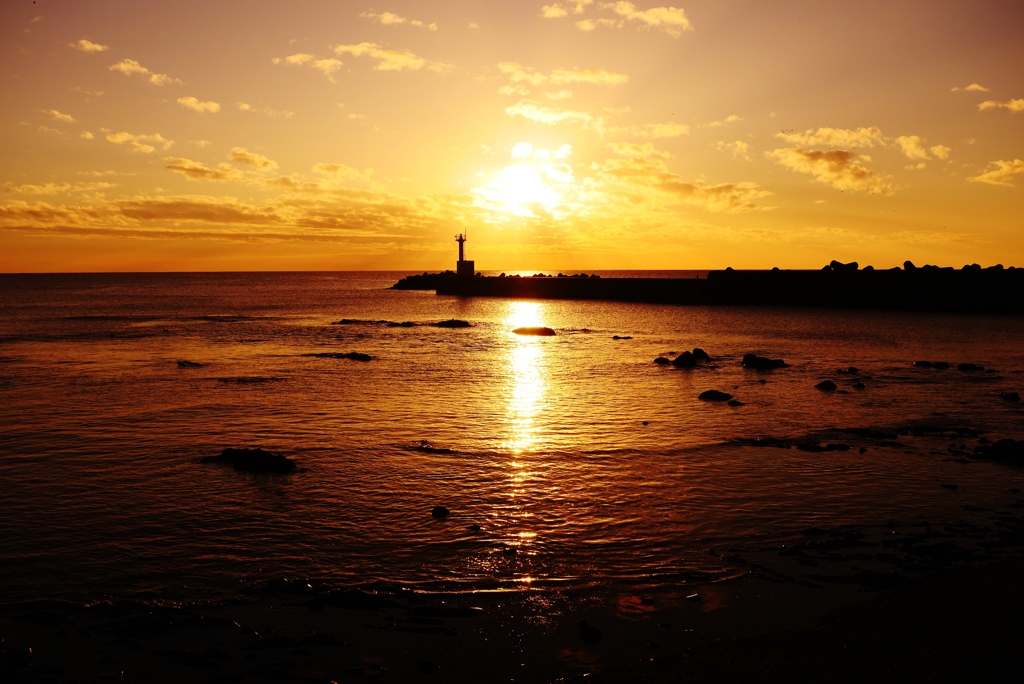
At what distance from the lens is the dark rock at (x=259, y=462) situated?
53.0 feet

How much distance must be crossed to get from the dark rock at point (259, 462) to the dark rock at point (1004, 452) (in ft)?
56.5

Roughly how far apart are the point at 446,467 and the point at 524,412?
7.59 m

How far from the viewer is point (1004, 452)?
16828 mm

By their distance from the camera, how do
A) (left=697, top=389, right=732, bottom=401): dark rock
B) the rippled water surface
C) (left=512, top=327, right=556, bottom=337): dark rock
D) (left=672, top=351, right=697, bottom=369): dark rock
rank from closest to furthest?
the rippled water surface, (left=697, top=389, right=732, bottom=401): dark rock, (left=672, top=351, right=697, bottom=369): dark rock, (left=512, top=327, right=556, bottom=337): dark rock

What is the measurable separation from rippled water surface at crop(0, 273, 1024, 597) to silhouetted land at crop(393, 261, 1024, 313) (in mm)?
42287

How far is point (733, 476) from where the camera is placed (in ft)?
51.5

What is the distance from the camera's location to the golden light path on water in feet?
48.2

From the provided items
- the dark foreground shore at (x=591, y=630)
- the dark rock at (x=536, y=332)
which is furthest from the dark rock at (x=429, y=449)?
the dark rock at (x=536, y=332)

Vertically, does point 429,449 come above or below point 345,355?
below

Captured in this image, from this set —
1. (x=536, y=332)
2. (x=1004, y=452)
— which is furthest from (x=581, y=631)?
(x=536, y=332)

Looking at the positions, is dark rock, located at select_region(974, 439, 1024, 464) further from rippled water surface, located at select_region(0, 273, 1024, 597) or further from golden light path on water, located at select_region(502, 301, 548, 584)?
golden light path on water, located at select_region(502, 301, 548, 584)

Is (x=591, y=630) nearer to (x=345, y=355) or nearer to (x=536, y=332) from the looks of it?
(x=345, y=355)

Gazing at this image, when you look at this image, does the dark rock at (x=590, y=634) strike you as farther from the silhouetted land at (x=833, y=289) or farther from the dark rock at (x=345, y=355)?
the silhouetted land at (x=833, y=289)

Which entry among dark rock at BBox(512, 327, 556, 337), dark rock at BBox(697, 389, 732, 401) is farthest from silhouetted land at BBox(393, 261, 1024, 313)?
dark rock at BBox(697, 389, 732, 401)
